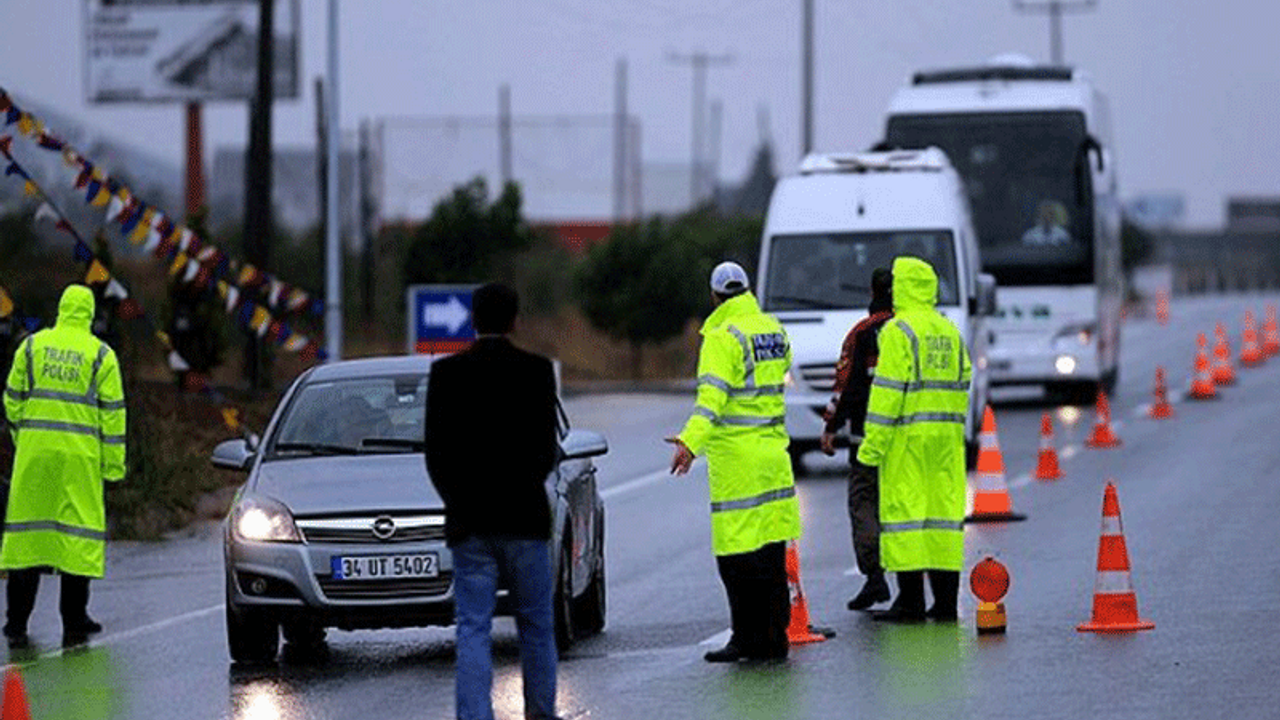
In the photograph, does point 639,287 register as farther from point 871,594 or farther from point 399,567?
point 399,567

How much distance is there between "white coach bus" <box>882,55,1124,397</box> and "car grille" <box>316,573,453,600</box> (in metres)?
23.0

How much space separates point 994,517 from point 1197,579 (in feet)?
15.3

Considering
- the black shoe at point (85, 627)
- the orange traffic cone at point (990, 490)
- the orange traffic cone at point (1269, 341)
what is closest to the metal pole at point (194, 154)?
the orange traffic cone at point (1269, 341)

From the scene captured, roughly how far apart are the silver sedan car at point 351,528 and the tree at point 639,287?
39.7m

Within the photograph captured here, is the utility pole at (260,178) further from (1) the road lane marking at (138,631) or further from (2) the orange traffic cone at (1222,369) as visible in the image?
(1) the road lane marking at (138,631)

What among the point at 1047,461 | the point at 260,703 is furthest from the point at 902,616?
the point at 1047,461

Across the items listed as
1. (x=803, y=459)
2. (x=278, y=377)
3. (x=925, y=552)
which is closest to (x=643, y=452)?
(x=803, y=459)

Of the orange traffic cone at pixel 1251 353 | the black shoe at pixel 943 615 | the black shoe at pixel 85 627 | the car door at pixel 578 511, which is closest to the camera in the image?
the car door at pixel 578 511

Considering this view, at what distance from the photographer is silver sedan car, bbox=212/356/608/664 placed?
15.1 metres

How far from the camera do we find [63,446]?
17.1m

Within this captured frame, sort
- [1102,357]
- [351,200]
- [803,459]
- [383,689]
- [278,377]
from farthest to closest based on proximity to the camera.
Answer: [351,200], [278,377], [1102,357], [803,459], [383,689]

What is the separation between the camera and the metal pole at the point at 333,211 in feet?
130

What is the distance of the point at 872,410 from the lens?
16359mm

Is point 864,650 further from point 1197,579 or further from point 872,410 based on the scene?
point 1197,579
